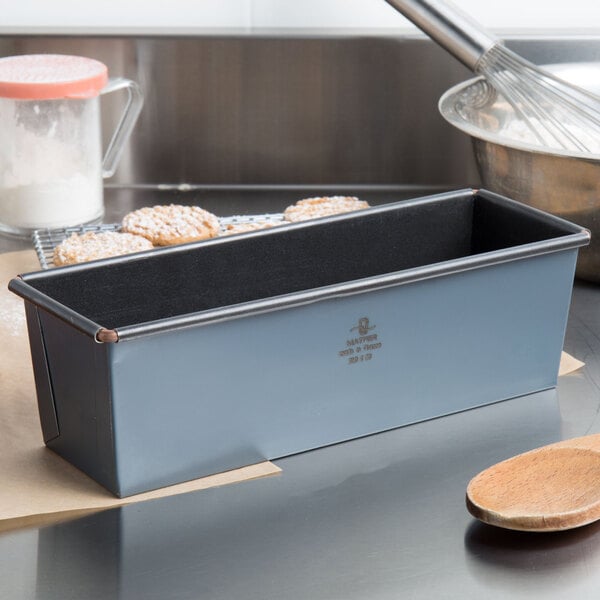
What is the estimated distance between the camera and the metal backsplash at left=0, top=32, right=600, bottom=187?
1.13 m

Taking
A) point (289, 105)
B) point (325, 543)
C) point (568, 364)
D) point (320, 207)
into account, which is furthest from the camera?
point (289, 105)

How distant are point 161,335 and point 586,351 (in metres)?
0.36

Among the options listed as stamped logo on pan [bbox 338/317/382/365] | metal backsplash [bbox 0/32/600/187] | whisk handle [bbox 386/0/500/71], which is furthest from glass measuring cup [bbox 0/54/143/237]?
stamped logo on pan [bbox 338/317/382/365]

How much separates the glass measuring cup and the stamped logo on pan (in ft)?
1.50

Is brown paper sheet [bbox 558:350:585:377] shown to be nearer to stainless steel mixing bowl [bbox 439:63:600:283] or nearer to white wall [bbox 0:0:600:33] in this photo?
stainless steel mixing bowl [bbox 439:63:600:283]

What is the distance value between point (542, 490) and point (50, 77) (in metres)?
0.59

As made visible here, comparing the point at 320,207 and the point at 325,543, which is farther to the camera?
the point at 320,207

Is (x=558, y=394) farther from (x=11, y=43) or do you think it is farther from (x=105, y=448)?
(x=11, y=43)

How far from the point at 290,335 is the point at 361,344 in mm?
49

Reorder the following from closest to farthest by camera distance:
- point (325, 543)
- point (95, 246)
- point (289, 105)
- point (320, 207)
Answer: point (325, 543)
point (95, 246)
point (320, 207)
point (289, 105)

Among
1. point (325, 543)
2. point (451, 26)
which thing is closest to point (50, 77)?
point (451, 26)

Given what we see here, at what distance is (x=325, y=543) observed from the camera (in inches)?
22.5

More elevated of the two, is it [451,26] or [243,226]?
[451,26]

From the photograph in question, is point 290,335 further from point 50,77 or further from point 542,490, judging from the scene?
point 50,77
